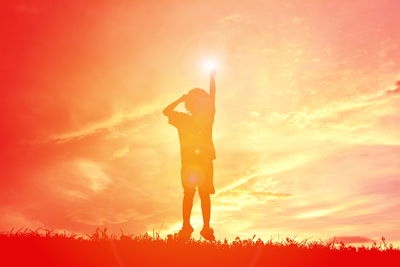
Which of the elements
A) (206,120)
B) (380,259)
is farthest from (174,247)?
(380,259)

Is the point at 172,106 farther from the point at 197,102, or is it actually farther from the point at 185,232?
the point at 185,232

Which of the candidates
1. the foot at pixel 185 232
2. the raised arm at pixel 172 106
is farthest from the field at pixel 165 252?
the raised arm at pixel 172 106

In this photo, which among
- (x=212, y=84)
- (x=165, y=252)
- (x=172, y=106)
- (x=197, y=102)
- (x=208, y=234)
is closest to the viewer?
(x=165, y=252)

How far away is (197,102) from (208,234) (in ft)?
10.5

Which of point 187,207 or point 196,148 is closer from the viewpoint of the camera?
point 187,207

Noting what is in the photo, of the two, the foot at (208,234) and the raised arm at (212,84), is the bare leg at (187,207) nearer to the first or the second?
the foot at (208,234)

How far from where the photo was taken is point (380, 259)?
12219mm

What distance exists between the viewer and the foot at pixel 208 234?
1277cm

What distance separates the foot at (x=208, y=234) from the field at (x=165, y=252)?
2.03 feet

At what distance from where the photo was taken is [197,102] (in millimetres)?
13320

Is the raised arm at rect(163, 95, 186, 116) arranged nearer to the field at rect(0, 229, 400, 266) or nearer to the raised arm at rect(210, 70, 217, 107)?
the raised arm at rect(210, 70, 217, 107)

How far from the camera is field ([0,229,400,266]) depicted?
1051 centimetres


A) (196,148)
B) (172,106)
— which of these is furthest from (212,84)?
(196,148)

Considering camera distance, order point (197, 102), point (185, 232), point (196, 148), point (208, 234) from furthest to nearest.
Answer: point (197, 102) < point (196, 148) < point (208, 234) < point (185, 232)
